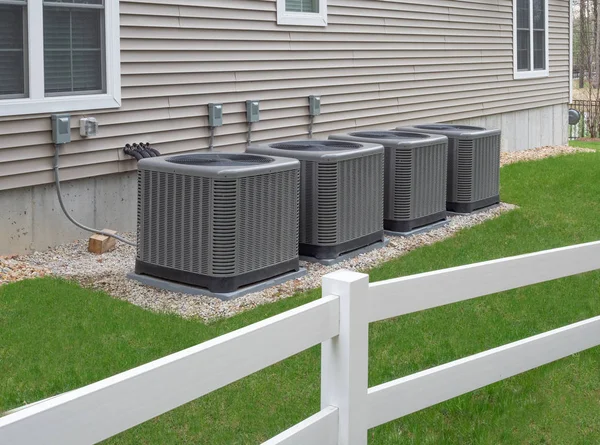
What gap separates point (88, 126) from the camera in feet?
24.6

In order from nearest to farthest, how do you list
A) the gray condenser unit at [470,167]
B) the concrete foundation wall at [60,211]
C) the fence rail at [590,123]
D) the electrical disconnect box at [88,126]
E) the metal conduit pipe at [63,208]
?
the concrete foundation wall at [60,211] < the metal conduit pipe at [63,208] < the electrical disconnect box at [88,126] < the gray condenser unit at [470,167] < the fence rail at [590,123]

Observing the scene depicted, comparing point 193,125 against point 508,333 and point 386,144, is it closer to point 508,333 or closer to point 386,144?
point 386,144

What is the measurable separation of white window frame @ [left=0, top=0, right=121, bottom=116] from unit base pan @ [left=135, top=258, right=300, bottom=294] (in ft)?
4.98

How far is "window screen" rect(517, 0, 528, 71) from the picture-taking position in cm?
1578

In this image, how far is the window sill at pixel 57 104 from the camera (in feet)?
22.6

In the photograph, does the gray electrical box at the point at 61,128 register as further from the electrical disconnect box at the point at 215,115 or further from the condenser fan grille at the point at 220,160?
the electrical disconnect box at the point at 215,115

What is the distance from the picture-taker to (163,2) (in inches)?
324

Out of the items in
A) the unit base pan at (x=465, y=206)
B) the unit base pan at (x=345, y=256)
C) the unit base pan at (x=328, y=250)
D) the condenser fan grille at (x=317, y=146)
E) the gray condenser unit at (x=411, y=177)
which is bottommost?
the unit base pan at (x=345, y=256)

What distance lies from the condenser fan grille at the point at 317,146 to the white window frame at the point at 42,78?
1.49 metres

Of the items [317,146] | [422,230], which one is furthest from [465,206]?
[317,146]

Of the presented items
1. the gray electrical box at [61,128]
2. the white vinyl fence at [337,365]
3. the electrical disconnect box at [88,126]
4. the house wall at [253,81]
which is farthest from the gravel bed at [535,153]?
the white vinyl fence at [337,365]

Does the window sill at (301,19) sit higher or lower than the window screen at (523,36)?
lower

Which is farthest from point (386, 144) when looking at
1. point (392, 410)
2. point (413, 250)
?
point (392, 410)

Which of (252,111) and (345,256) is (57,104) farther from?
(345,256)
